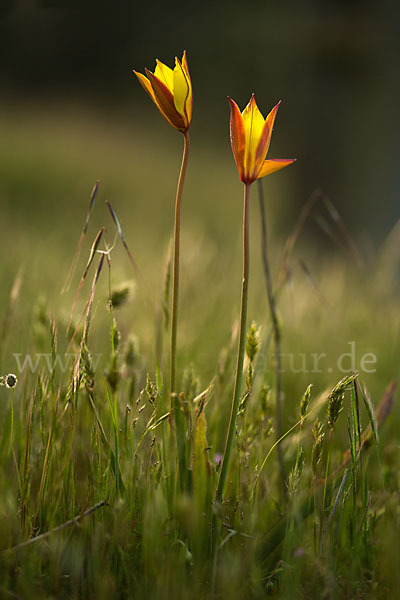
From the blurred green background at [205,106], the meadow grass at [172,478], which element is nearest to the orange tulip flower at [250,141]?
the meadow grass at [172,478]

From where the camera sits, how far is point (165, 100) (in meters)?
0.55

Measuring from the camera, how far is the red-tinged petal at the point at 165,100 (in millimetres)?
541

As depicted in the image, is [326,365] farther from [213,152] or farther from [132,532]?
[213,152]

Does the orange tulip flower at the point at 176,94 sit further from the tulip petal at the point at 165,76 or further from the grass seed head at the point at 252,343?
the grass seed head at the point at 252,343

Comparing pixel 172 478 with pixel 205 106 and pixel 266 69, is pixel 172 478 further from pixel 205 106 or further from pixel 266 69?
pixel 205 106

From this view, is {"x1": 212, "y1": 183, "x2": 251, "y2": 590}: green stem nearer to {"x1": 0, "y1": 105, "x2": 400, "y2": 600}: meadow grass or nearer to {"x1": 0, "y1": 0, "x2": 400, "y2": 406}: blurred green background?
{"x1": 0, "y1": 105, "x2": 400, "y2": 600}: meadow grass

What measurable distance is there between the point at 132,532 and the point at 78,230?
2.66 m

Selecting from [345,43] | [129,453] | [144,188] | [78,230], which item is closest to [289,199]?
[144,188]

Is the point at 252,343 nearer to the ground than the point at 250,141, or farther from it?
nearer to the ground

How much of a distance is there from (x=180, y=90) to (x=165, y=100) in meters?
0.02

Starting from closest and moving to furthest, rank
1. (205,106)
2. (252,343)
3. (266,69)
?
(252,343)
(266,69)
(205,106)

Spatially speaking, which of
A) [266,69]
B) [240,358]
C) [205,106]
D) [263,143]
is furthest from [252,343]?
[205,106]

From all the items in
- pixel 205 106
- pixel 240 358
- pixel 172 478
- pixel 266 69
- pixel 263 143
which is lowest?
pixel 172 478

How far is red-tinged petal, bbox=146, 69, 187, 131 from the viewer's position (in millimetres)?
541
